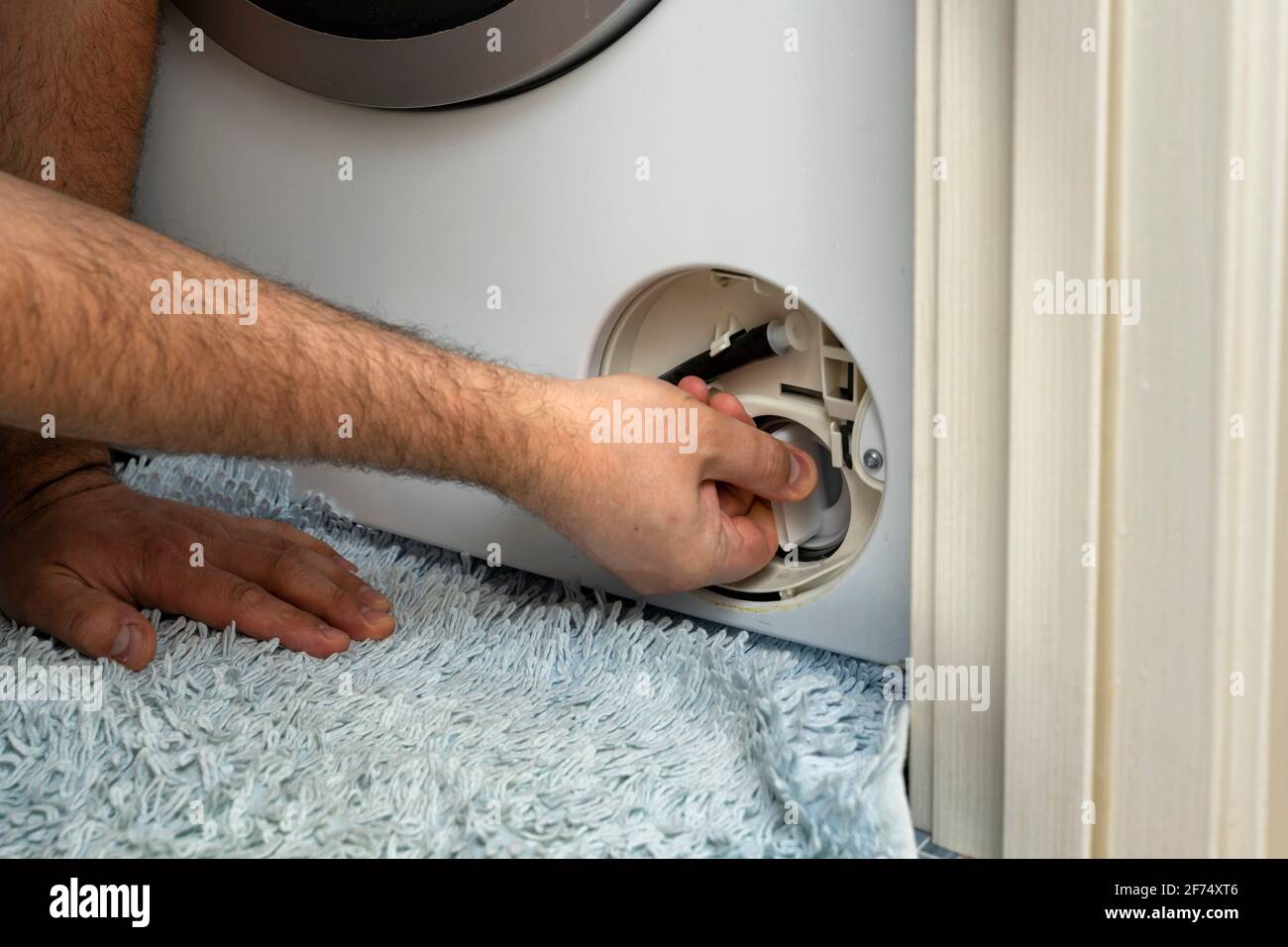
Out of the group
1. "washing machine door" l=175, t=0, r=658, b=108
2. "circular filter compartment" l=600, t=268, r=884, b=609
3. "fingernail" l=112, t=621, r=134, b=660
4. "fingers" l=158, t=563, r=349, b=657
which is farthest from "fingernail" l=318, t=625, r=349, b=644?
"washing machine door" l=175, t=0, r=658, b=108

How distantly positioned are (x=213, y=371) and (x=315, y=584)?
21 cm

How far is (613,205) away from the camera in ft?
2.21

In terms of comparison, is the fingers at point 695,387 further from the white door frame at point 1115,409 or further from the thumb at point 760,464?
the white door frame at point 1115,409

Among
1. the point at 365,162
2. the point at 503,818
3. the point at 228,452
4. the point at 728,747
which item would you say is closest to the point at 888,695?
the point at 728,747

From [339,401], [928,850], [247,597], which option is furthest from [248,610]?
[928,850]

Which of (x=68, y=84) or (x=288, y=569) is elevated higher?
(x=68, y=84)

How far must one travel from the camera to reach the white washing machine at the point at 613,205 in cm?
59

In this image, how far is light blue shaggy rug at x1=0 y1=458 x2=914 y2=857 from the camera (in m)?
0.50

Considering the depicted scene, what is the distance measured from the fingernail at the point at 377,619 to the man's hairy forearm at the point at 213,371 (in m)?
0.13

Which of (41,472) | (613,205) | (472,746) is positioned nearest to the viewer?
(472,746)

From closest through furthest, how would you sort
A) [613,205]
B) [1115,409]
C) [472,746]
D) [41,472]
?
[1115,409] → [472,746] → [613,205] → [41,472]

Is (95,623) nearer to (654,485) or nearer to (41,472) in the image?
(41,472)

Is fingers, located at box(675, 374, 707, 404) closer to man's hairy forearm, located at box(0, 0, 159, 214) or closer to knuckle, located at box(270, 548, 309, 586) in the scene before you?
knuckle, located at box(270, 548, 309, 586)
